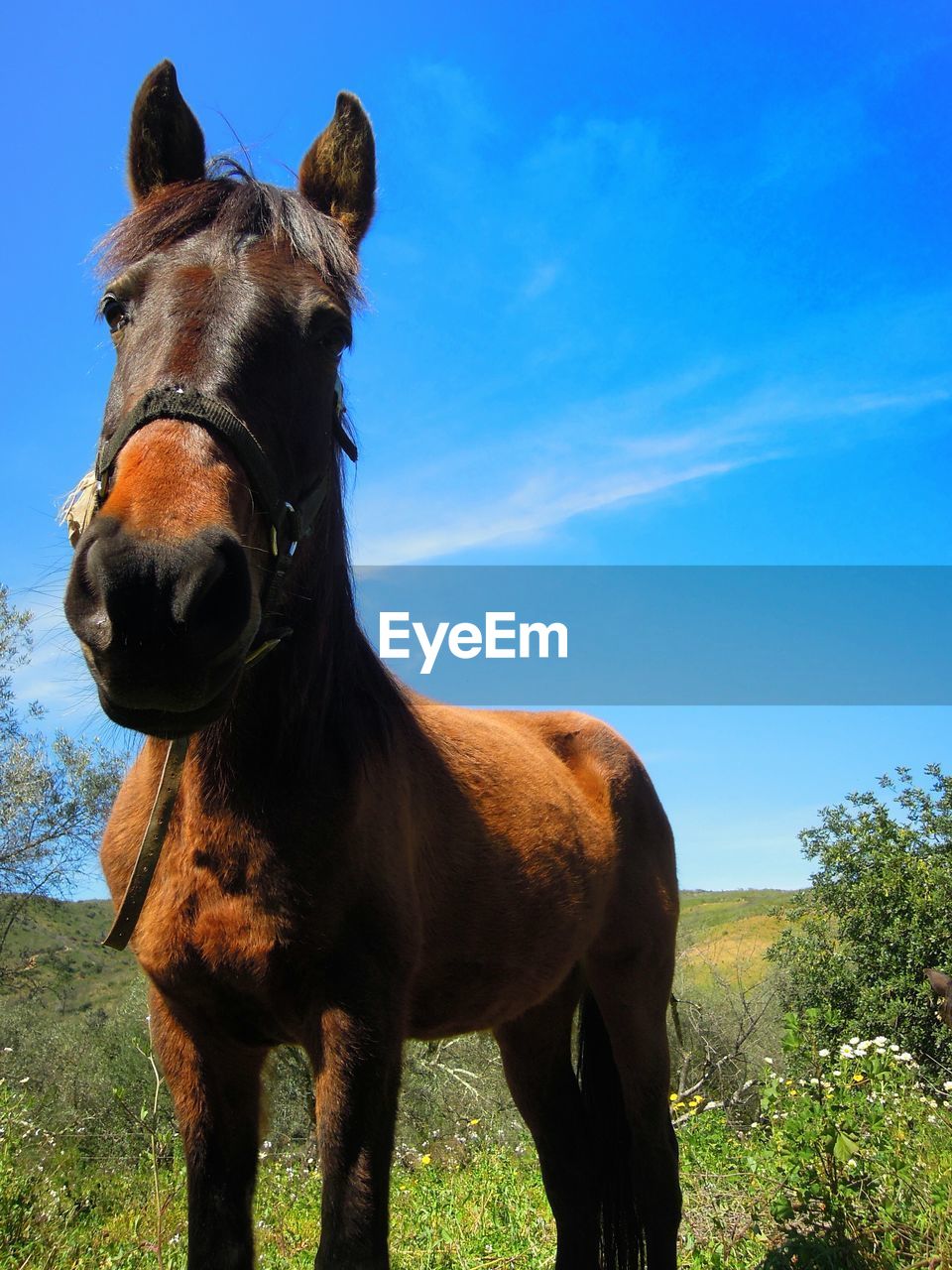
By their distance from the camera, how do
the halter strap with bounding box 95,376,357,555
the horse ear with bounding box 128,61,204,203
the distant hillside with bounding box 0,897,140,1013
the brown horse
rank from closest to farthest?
the brown horse < the halter strap with bounding box 95,376,357,555 < the horse ear with bounding box 128,61,204,203 < the distant hillside with bounding box 0,897,140,1013

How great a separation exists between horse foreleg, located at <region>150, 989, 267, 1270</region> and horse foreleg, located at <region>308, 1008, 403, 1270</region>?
0.46 meters

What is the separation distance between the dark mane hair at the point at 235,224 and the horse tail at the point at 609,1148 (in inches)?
152

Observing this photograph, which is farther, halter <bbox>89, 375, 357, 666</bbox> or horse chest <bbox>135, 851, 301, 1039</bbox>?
horse chest <bbox>135, 851, 301, 1039</bbox>

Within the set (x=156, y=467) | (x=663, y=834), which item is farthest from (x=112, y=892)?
(x=663, y=834)

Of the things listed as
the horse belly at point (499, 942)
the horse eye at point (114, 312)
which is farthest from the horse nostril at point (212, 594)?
the horse belly at point (499, 942)

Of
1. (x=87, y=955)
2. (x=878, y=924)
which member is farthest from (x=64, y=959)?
(x=878, y=924)

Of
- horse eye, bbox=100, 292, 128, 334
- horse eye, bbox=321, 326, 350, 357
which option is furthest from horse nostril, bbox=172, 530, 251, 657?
horse eye, bbox=100, 292, 128, 334

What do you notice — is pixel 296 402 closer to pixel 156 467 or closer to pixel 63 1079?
pixel 156 467

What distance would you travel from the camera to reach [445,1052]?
19.3 m

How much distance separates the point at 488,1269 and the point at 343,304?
4783 millimetres

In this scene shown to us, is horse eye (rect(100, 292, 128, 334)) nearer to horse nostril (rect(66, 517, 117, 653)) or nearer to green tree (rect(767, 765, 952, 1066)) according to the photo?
horse nostril (rect(66, 517, 117, 653))

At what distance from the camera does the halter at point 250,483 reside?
2131 mm

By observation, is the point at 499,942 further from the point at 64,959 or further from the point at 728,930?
the point at 728,930

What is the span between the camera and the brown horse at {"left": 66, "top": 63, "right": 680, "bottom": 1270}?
1.93 meters
